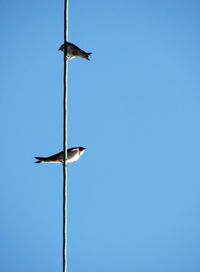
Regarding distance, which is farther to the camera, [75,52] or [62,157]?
[75,52]

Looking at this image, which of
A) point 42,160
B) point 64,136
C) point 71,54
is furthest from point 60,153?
point 71,54

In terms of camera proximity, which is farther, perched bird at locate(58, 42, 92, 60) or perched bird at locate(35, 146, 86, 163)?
perched bird at locate(58, 42, 92, 60)

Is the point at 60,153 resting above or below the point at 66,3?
below

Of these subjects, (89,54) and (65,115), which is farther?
(89,54)

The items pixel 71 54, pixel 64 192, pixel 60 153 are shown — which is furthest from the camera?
pixel 71 54

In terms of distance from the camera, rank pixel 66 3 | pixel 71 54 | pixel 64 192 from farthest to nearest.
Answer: pixel 71 54 → pixel 66 3 → pixel 64 192

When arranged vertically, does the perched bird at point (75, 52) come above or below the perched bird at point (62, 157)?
above

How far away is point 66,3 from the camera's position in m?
5.22

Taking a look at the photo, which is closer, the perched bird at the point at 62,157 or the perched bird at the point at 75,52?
the perched bird at the point at 62,157

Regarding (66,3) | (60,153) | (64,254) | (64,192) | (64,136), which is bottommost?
(64,254)

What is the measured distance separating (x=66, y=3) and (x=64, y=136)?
6.08 feet

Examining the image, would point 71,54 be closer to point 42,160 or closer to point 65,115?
point 42,160

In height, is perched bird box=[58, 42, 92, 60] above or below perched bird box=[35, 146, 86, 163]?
above

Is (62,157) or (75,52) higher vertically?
(75,52)
